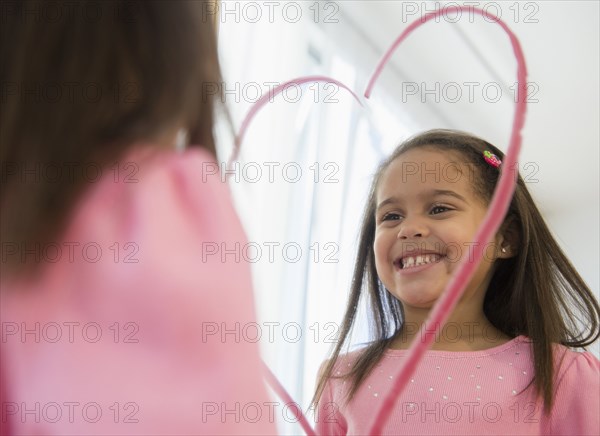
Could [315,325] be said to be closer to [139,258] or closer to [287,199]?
[287,199]

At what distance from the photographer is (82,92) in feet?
1.46

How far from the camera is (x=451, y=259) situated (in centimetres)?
90

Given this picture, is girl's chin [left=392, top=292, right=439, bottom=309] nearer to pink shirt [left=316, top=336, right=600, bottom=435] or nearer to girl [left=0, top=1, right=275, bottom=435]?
pink shirt [left=316, top=336, right=600, bottom=435]

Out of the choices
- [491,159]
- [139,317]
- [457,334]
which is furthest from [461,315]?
[139,317]

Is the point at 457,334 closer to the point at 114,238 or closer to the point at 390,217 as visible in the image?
the point at 390,217

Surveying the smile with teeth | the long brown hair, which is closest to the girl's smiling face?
the smile with teeth

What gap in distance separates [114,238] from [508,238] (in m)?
0.71

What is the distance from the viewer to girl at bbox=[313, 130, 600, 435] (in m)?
0.81

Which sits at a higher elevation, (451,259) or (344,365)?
(451,259)

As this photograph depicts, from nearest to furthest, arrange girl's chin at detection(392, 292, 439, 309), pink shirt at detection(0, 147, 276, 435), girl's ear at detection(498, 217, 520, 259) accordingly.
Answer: pink shirt at detection(0, 147, 276, 435) → girl's chin at detection(392, 292, 439, 309) → girl's ear at detection(498, 217, 520, 259)

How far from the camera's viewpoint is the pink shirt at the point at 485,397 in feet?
2.61

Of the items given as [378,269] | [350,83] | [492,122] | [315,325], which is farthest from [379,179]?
[492,122]

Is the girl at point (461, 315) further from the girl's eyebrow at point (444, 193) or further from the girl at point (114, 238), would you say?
the girl at point (114, 238)

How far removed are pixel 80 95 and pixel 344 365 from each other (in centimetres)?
62
